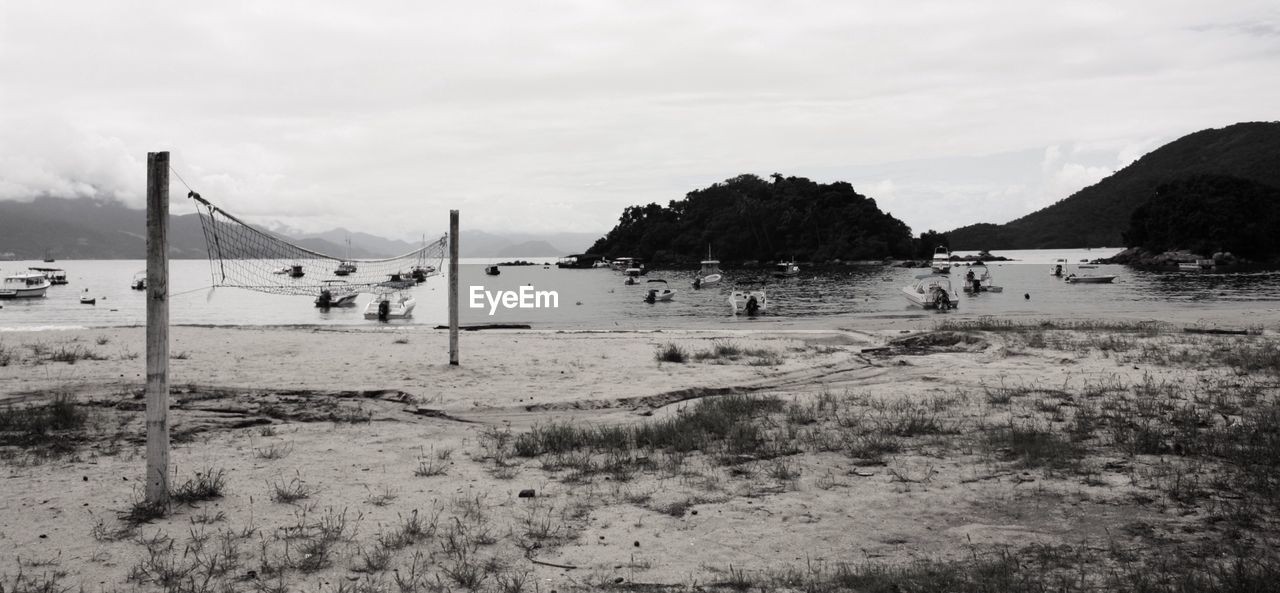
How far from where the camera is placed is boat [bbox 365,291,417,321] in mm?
46594

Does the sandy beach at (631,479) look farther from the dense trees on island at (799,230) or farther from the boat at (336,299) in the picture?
the dense trees on island at (799,230)

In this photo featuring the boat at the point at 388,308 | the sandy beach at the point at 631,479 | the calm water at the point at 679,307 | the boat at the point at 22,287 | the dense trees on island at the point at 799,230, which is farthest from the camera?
the dense trees on island at the point at 799,230

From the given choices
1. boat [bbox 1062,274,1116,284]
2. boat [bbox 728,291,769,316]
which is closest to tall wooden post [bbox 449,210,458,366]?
boat [bbox 728,291,769,316]

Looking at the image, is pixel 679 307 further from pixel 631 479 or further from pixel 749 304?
pixel 631 479

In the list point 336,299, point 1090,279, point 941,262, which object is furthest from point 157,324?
point 941,262

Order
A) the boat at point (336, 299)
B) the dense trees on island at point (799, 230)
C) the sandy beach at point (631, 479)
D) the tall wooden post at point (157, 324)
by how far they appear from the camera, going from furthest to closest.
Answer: the dense trees on island at point (799, 230), the boat at point (336, 299), the tall wooden post at point (157, 324), the sandy beach at point (631, 479)

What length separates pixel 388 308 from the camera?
47.0 metres

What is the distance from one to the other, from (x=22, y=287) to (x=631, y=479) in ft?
269

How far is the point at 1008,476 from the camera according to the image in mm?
7254

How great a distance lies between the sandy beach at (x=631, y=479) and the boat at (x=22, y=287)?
67256 millimetres

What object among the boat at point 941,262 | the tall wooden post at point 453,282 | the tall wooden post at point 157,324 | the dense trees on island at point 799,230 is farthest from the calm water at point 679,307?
the dense trees on island at point 799,230

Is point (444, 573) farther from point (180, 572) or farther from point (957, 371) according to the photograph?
point (957, 371)

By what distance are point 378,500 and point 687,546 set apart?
287cm

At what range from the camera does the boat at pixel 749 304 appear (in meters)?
47.8
